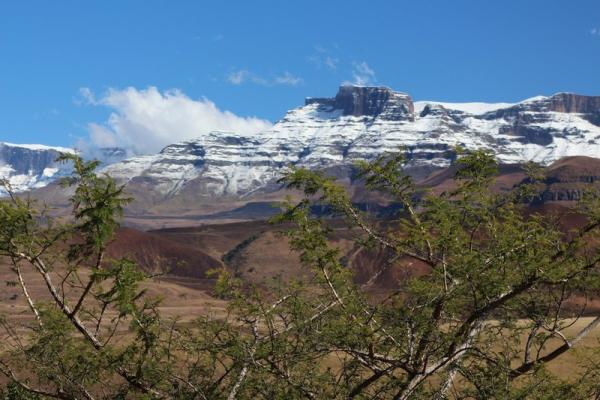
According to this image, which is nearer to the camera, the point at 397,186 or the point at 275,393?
the point at 275,393

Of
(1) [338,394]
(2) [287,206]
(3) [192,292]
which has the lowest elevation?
(3) [192,292]

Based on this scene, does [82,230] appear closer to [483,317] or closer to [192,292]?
[483,317]

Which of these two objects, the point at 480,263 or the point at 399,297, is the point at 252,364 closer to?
the point at 399,297

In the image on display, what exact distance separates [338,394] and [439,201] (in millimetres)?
3220

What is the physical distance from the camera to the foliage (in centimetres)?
910

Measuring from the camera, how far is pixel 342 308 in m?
9.67

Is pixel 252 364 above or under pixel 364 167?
under

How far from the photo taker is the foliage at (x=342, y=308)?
9102 mm

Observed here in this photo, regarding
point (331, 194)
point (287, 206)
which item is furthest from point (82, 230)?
point (331, 194)

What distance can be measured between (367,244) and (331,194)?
39.6 inches

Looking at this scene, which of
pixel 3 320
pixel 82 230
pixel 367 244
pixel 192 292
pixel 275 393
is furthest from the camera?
pixel 192 292

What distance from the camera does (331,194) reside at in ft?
33.4

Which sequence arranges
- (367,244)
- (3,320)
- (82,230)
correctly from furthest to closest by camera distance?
(3,320), (367,244), (82,230)

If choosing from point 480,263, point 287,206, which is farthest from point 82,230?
point 480,263
